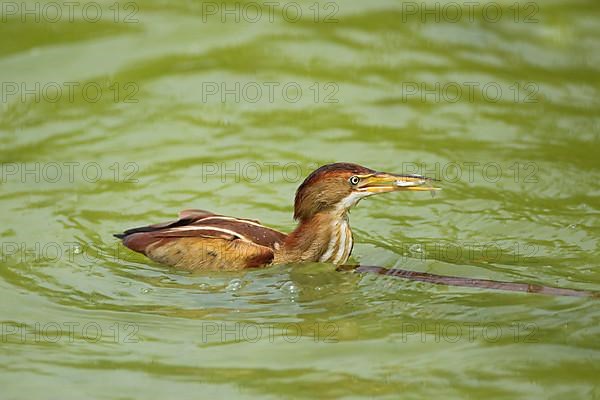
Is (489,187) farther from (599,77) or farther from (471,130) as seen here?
(599,77)

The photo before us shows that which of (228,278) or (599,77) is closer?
(228,278)

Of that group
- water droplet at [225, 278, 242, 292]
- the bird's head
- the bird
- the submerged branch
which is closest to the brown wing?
the bird

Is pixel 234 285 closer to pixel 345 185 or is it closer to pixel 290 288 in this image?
pixel 290 288

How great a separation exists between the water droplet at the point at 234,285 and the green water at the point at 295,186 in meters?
0.02

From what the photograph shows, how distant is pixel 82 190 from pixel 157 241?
2.10 meters

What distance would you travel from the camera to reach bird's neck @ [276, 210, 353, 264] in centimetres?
954

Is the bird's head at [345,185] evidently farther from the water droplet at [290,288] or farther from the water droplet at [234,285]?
the water droplet at [234,285]

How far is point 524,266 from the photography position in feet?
31.3

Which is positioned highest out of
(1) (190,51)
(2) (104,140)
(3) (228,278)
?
(1) (190,51)

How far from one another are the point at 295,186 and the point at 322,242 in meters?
1.86

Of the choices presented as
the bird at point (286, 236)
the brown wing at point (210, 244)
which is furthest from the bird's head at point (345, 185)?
the brown wing at point (210, 244)

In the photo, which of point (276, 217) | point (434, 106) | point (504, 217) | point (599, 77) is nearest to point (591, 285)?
point (504, 217)

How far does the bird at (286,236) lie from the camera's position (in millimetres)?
9328

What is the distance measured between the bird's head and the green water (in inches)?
24.1
